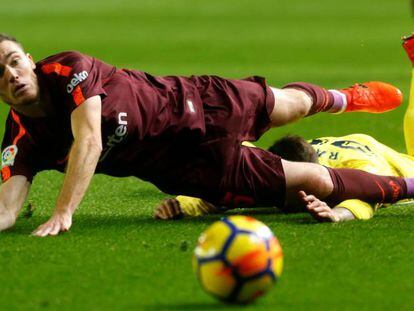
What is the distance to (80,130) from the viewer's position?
7.45 m

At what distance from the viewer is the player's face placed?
7543mm

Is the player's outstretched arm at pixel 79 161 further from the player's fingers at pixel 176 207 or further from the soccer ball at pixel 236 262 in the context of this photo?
the soccer ball at pixel 236 262

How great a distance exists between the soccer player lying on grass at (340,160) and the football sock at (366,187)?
0.18ft

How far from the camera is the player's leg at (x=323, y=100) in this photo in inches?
331

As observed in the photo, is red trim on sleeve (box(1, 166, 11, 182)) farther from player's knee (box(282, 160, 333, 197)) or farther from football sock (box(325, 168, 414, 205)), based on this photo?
football sock (box(325, 168, 414, 205))

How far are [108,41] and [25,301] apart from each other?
20.6m

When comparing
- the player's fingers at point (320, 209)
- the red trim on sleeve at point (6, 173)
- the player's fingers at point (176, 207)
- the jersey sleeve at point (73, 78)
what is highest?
the jersey sleeve at point (73, 78)

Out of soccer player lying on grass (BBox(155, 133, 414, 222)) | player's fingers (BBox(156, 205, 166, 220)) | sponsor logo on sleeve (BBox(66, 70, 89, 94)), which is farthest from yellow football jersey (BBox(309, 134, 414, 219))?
sponsor logo on sleeve (BBox(66, 70, 89, 94))

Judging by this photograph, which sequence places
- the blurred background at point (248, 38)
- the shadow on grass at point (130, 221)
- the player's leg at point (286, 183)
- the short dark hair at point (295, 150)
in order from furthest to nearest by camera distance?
the blurred background at point (248, 38) → the short dark hair at point (295, 150) → the player's leg at point (286, 183) → the shadow on grass at point (130, 221)

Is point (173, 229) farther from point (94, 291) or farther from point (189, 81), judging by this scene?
point (94, 291)

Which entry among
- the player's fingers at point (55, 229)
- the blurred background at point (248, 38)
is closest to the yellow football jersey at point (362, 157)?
the player's fingers at point (55, 229)

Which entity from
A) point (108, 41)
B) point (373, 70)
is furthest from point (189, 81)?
point (108, 41)

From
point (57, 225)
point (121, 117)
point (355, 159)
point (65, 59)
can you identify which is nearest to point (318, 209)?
point (355, 159)

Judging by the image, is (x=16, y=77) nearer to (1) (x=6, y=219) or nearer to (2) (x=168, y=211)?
(1) (x=6, y=219)
